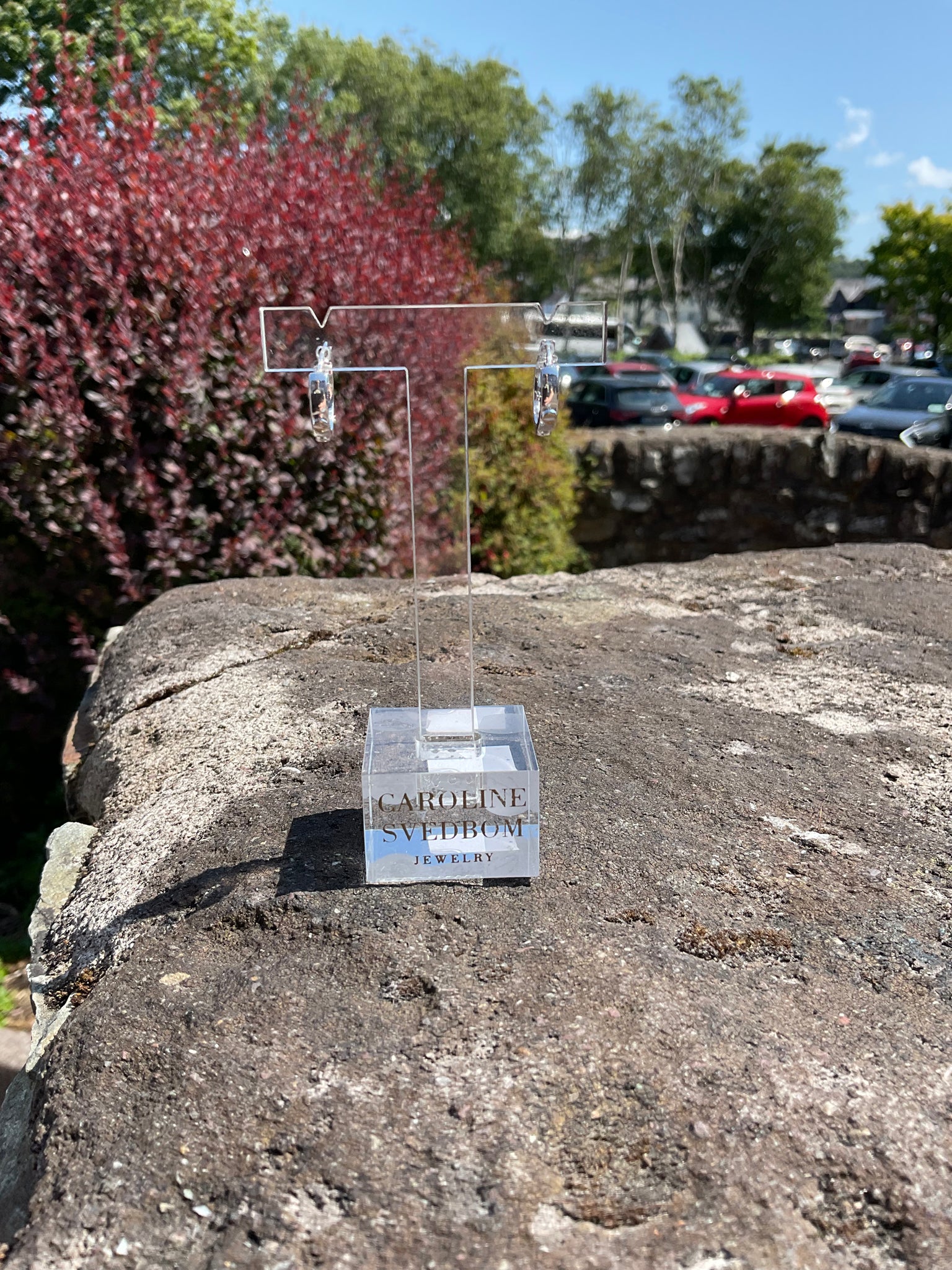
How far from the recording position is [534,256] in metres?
31.3

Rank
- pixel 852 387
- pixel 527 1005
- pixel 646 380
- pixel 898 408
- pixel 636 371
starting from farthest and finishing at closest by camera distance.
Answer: pixel 852 387, pixel 636 371, pixel 646 380, pixel 898 408, pixel 527 1005

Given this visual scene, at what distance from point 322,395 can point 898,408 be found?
53.9 feet

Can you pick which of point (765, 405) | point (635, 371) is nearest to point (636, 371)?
point (635, 371)

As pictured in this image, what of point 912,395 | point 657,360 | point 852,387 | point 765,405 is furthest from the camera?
point 657,360

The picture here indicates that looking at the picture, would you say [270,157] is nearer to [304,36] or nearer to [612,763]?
[612,763]

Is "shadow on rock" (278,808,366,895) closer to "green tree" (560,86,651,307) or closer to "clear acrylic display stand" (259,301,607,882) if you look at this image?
"clear acrylic display stand" (259,301,607,882)

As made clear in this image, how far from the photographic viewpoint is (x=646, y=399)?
16156 millimetres

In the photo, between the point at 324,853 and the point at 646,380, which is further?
the point at 646,380

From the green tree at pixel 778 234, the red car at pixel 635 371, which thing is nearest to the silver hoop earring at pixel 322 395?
the red car at pixel 635 371

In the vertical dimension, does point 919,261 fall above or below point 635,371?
above

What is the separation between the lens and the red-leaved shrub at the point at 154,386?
4.41 m

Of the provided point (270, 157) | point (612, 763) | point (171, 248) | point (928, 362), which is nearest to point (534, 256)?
point (928, 362)

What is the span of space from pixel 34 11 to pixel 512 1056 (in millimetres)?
18110

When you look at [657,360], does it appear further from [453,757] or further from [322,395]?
[453,757]
